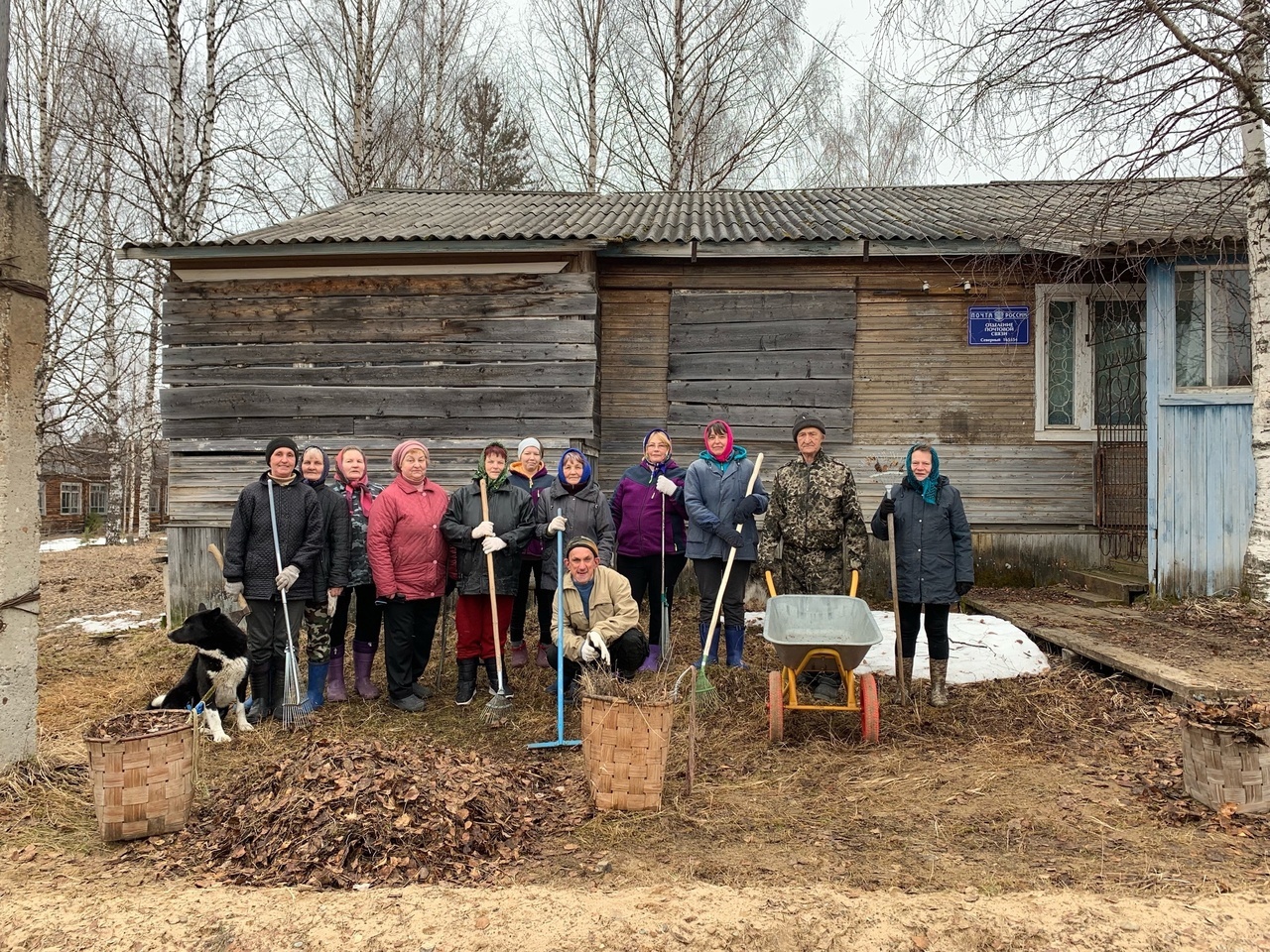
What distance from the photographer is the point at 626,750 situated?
12.4ft

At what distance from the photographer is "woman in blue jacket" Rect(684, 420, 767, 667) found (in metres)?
5.83

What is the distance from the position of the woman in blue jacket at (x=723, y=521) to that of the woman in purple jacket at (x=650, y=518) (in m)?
0.25

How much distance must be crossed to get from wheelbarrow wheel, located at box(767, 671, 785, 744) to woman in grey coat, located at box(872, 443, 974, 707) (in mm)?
1034

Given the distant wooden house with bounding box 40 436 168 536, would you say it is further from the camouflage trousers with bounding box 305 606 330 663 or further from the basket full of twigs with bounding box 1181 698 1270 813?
the basket full of twigs with bounding box 1181 698 1270 813

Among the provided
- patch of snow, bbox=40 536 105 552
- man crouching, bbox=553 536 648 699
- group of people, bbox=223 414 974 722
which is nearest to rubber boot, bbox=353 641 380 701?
group of people, bbox=223 414 974 722

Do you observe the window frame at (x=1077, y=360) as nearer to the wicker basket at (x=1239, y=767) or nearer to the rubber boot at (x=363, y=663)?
the wicker basket at (x=1239, y=767)

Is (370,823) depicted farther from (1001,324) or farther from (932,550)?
(1001,324)

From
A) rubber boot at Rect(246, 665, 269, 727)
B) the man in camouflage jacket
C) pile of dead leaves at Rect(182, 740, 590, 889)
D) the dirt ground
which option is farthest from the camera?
the man in camouflage jacket

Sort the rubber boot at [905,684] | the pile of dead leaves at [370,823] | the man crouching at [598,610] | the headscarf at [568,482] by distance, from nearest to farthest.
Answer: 1. the pile of dead leaves at [370,823]
2. the man crouching at [598,610]
3. the rubber boot at [905,684]
4. the headscarf at [568,482]

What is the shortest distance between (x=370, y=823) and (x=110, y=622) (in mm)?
7319

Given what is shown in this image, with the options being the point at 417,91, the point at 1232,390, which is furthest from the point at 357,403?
the point at 417,91

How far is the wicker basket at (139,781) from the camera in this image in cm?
351

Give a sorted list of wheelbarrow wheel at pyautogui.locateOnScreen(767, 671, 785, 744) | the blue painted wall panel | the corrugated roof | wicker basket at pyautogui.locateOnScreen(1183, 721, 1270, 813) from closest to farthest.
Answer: wicker basket at pyautogui.locateOnScreen(1183, 721, 1270, 813), wheelbarrow wheel at pyautogui.locateOnScreen(767, 671, 785, 744), the corrugated roof, the blue painted wall panel

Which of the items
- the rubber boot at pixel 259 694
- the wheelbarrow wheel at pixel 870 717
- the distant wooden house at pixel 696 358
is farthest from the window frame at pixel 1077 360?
the rubber boot at pixel 259 694
